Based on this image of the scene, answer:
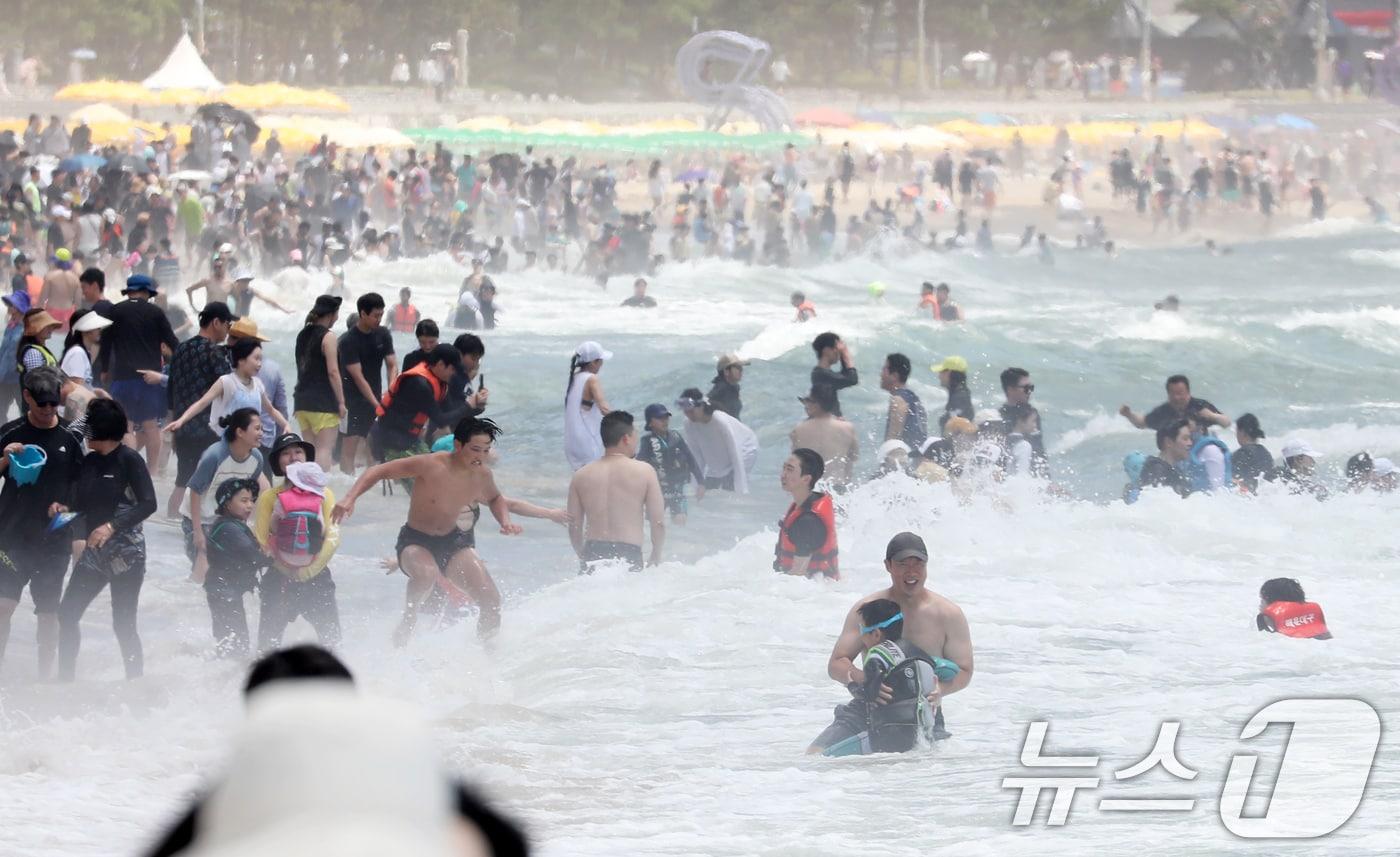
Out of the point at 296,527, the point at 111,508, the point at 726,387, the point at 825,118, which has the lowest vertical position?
the point at 726,387

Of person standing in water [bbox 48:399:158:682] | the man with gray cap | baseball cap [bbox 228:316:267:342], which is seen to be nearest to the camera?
person standing in water [bbox 48:399:158:682]

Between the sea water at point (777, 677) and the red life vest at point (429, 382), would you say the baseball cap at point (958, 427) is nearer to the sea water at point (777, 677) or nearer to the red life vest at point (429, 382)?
the sea water at point (777, 677)

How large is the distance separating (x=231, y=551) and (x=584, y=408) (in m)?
3.10

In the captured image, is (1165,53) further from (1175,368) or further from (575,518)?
(575,518)

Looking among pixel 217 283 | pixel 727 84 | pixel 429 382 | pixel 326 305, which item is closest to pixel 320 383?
pixel 326 305

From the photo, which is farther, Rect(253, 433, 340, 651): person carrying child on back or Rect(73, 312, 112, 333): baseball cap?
Rect(73, 312, 112, 333): baseball cap

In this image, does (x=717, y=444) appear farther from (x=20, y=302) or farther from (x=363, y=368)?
(x=20, y=302)

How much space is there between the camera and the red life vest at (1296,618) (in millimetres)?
9070


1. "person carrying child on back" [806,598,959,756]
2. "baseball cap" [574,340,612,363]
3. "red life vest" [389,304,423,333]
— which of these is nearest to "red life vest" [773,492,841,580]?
"baseball cap" [574,340,612,363]

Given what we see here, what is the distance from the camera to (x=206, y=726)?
23.9 ft

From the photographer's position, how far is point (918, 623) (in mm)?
6719

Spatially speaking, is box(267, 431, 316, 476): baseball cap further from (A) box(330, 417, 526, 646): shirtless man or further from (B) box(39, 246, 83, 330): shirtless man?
(B) box(39, 246, 83, 330): shirtless man

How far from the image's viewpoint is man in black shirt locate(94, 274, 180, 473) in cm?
1041

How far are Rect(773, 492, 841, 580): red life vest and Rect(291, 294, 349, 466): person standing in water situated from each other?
257cm
